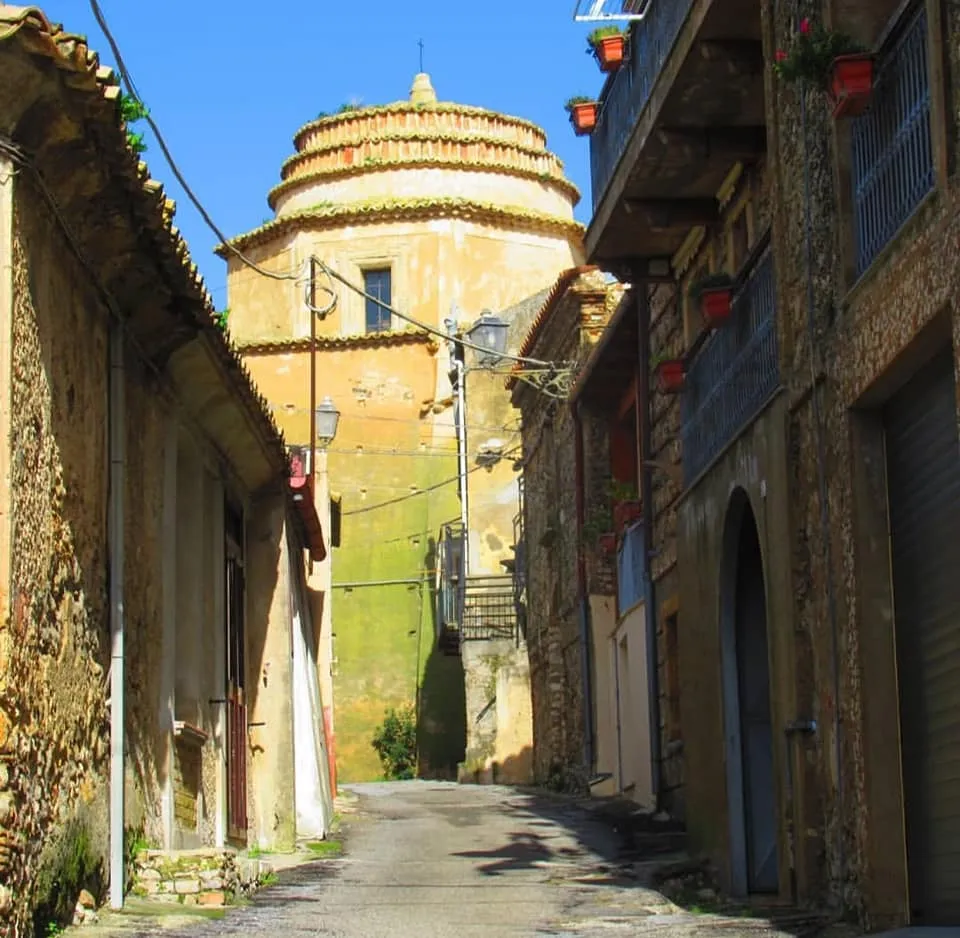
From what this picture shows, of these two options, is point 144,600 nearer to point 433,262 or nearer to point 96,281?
point 96,281

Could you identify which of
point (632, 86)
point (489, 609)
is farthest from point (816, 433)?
point (489, 609)

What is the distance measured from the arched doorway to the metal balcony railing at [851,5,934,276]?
3.31 m

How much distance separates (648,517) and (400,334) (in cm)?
2346

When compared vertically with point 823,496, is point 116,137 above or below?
above

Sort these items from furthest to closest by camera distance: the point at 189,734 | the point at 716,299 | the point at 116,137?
the point at 716,299, the point at 189,734, the point at 116,137

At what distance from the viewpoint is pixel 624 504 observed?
2423 centimetres

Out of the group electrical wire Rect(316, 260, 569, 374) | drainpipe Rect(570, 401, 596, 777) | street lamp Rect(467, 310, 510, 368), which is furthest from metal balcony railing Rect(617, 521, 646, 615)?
street lamp Rect(467, 310, 510, 368)

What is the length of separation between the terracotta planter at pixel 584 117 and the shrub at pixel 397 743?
949 inches

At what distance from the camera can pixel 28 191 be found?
9875mm

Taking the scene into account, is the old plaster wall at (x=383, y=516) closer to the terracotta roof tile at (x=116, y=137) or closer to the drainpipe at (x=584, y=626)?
the drainpipe at (x=584, y=626)

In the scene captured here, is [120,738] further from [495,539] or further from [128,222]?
[495,539]

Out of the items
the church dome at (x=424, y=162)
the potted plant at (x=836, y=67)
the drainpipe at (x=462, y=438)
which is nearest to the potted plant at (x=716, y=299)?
the potted plant at (x=836, y=67)

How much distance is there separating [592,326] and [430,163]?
18.8 metres

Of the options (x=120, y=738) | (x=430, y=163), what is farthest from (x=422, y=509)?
(x=120, y=738)
